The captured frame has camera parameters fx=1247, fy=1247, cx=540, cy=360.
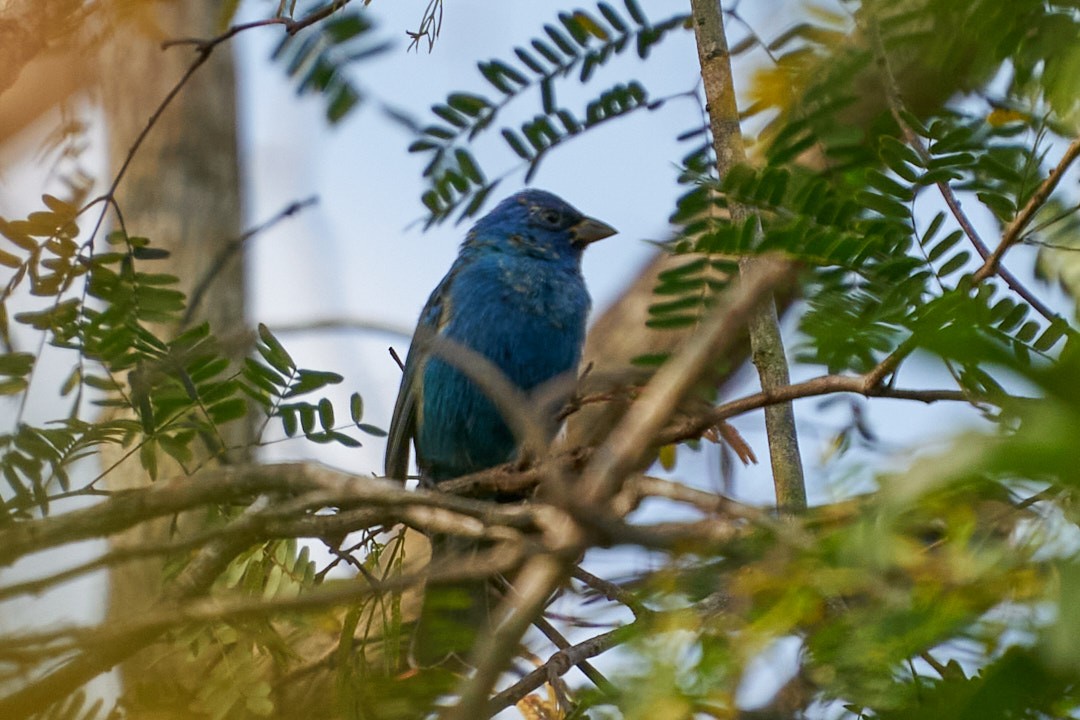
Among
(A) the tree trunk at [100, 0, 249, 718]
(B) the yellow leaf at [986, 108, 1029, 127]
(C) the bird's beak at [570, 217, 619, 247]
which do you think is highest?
(A) the tree trunk at [100, 0, 249, 718]

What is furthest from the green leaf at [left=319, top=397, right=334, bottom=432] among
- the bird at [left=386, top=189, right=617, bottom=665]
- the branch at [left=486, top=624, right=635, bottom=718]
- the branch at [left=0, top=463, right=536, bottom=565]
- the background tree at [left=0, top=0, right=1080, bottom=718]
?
the bird at [left=386, top=189, right=617, bottom=665]

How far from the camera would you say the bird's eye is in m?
6.00

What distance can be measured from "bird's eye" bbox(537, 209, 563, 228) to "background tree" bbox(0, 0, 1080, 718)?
53.0 inches

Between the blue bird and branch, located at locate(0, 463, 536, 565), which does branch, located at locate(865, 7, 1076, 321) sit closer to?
branch, located at locate(0, 463, 536, 565)

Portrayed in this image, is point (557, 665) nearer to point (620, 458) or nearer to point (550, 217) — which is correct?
point (620, 458)

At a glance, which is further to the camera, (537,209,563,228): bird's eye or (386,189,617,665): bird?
(537,209,563,228): bird's eye

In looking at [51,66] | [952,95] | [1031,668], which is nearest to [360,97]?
[952,95]

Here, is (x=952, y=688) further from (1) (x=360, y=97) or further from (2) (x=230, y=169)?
(2) (x=230, y=169)

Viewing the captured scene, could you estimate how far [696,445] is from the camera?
360 cm

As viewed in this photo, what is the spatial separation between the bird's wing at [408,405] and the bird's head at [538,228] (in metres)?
0.44

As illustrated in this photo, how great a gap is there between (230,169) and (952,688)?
7.35m

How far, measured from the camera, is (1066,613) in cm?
88

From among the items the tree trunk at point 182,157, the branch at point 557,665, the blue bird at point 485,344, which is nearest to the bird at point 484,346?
the blue bird at point 485,344

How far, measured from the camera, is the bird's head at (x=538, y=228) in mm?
5824
